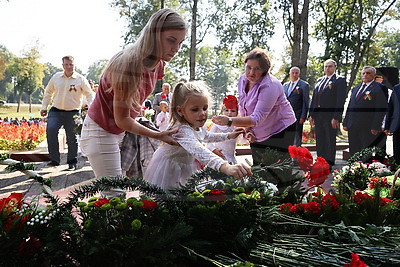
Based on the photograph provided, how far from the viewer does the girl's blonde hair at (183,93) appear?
88cm

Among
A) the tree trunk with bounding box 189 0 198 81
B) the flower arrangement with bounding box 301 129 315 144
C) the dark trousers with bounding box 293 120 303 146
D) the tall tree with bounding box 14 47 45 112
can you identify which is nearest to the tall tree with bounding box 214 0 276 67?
the tree trunk with bounding box 189 0 198 81

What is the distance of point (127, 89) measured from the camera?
85 centimetres

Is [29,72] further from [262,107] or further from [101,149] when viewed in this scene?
[262,107]

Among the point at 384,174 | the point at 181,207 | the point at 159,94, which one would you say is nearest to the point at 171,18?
the point at 159,94

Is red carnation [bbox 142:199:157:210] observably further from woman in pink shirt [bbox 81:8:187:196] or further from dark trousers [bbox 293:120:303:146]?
dark trousers [bbox 293:120:303:146]

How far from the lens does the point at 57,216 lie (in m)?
0.58

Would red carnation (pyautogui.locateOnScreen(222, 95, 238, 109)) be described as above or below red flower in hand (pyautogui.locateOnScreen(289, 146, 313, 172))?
above

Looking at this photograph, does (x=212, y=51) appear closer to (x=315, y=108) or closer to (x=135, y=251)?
(x=135, y=251)

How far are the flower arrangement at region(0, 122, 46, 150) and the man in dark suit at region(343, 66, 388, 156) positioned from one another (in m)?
1.28

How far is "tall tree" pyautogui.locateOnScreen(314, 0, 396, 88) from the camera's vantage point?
1030 millimetres

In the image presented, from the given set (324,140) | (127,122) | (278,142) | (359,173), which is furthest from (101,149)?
(324,140)

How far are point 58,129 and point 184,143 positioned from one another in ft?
2.72

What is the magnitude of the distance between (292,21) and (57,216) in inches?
28.1

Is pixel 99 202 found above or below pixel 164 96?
below
